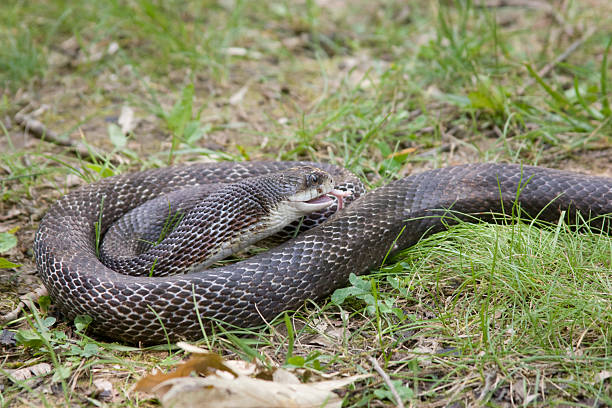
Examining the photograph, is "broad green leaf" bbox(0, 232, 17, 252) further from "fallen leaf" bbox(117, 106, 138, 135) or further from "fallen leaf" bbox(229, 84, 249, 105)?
"fallen leaf" bbox(229, 84, 249, 105)

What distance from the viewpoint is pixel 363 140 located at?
6281mm

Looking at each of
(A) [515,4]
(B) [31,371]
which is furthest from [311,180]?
(A) [515,4]

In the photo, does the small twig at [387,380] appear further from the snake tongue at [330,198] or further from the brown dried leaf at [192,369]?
the snake tongue at [330,198]

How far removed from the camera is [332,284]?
180 inches

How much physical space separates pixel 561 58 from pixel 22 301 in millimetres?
7089

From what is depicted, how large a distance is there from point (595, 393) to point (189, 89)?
5209 mm

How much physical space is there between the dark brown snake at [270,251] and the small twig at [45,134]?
48.0 inches

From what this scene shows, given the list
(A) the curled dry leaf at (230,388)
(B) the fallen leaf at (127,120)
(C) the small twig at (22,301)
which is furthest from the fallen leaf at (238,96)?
(A) the curled dry leaf at (230,388)

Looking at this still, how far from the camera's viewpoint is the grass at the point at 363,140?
3.72 meters

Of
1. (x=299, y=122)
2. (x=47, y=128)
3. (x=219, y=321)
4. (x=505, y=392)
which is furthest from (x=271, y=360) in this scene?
(x=47, y=128)

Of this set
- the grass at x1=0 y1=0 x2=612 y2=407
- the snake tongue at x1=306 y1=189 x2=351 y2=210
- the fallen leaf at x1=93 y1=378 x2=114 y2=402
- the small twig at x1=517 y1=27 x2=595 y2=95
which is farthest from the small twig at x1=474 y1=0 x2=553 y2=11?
the fallen leaf at x1=93 y1=378 x2=114 y2=402

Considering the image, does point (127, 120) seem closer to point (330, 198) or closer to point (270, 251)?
point (330, 198)

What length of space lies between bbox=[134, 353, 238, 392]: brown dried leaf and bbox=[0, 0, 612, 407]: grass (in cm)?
14

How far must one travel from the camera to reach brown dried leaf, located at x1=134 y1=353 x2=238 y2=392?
3461 mm
